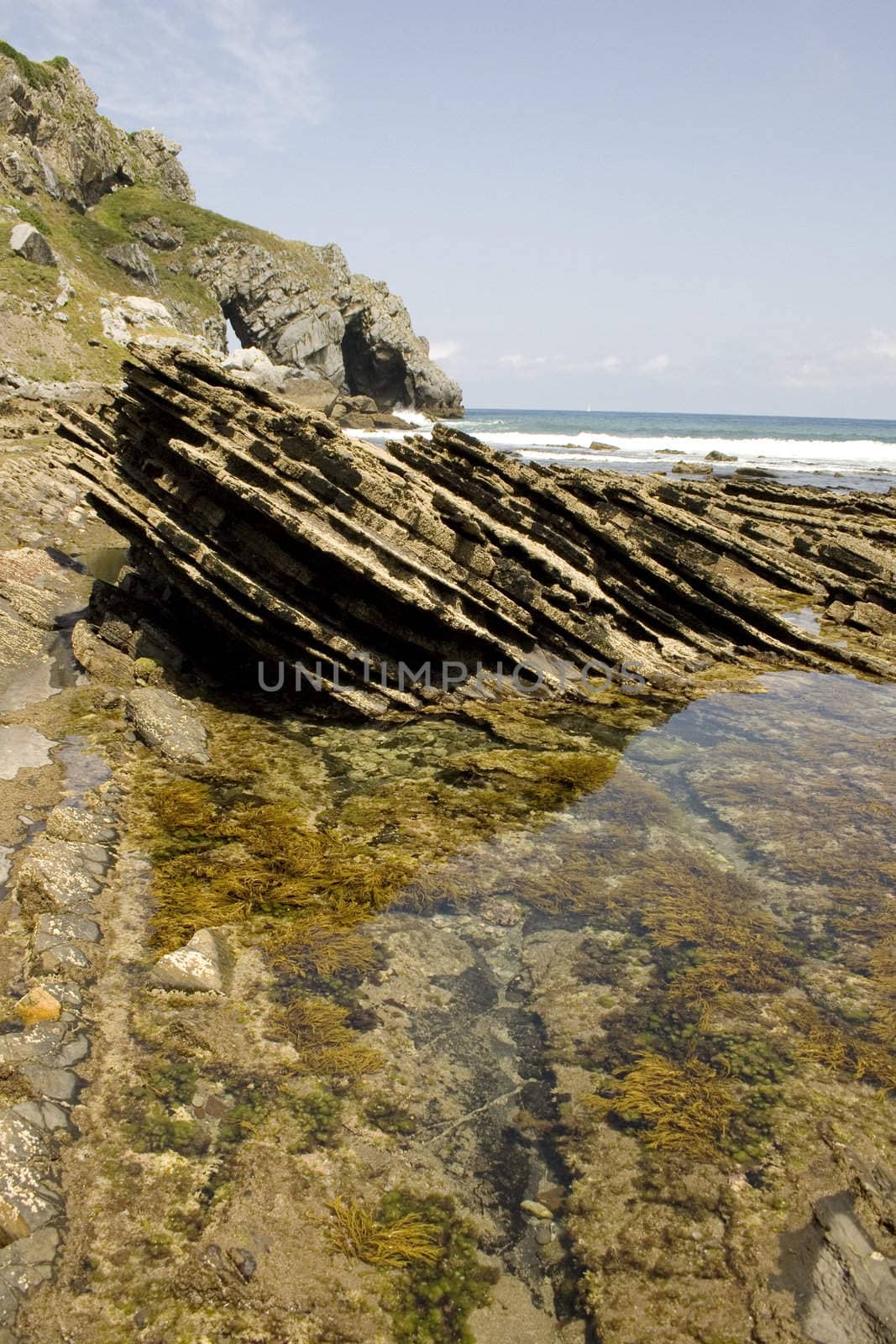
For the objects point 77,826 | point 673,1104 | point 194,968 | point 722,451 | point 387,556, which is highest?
point 722,451

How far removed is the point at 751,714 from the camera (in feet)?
57.2

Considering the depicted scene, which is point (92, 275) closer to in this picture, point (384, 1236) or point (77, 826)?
point (77, 826)

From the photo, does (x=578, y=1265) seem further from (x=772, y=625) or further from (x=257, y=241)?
(x=257, y=241)

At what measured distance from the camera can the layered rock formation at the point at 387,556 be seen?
55.6 feet

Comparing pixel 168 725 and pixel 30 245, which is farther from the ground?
pixel 30 245

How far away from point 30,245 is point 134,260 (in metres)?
40.0

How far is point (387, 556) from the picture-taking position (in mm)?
16922

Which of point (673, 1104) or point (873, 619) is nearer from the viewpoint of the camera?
point (673, 1104)

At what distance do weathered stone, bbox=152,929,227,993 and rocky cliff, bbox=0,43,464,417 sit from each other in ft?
214

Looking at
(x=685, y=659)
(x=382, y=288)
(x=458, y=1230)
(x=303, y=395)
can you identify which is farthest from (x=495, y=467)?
(x=382, y=288)

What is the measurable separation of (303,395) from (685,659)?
78.9 meters

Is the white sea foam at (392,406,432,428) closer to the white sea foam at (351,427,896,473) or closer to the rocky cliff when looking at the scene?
the rocky cliff

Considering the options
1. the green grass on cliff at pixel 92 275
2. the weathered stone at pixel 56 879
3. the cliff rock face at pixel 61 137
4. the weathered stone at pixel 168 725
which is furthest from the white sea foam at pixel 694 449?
the weathered stone at pixel 56 879

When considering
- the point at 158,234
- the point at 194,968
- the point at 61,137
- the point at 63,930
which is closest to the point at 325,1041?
the point at 194,968
